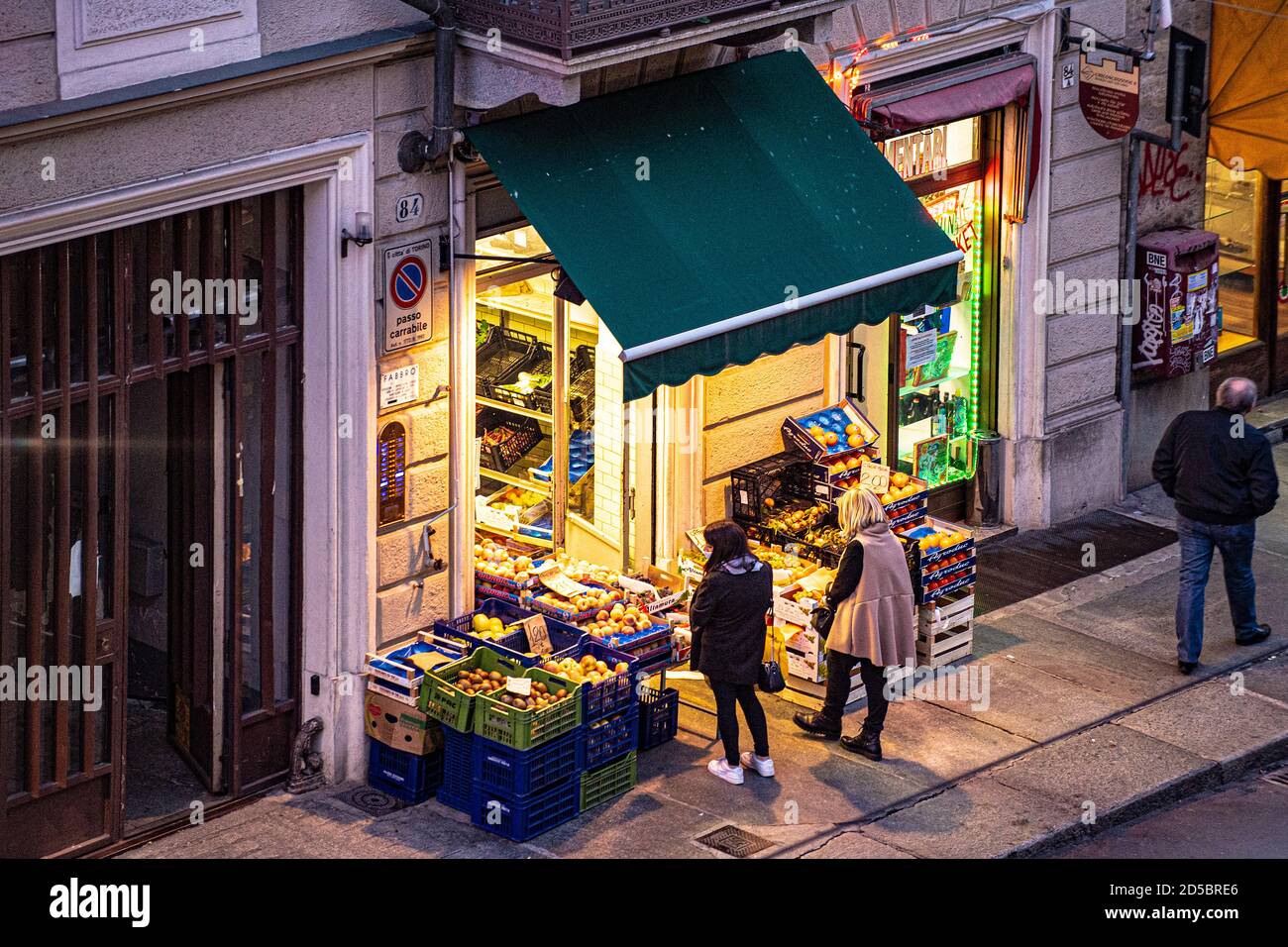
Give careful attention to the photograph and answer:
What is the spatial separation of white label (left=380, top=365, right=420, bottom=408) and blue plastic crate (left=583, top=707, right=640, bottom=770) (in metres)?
2.01

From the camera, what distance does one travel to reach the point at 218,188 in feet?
34.0

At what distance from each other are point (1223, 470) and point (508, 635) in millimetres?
4518

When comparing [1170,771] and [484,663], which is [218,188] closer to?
[484,663]

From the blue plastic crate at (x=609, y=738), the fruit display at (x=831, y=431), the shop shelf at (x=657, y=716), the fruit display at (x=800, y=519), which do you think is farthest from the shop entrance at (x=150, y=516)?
the fruit display at (x=831, y=431)

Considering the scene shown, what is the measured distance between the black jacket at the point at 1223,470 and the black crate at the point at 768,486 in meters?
2.32

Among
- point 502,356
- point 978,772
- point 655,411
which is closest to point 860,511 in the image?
point 978,772

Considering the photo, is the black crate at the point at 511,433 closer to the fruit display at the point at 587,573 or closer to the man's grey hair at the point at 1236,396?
the fruit display at the point at 587,573

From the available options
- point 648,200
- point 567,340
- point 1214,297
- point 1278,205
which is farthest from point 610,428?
point 1278,205

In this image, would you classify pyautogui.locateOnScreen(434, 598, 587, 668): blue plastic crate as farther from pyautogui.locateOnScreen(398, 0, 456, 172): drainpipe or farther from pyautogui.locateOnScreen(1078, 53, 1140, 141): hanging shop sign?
pyautogui.locateOnScreen(1078, 53, 1140, 141): hanging shop sign

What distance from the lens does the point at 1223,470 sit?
12930 millimetres

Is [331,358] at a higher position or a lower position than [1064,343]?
higher

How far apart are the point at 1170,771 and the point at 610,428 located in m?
4.03

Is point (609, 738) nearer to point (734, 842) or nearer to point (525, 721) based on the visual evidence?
point (525, 721)

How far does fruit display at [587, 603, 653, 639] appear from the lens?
39.3 ft
